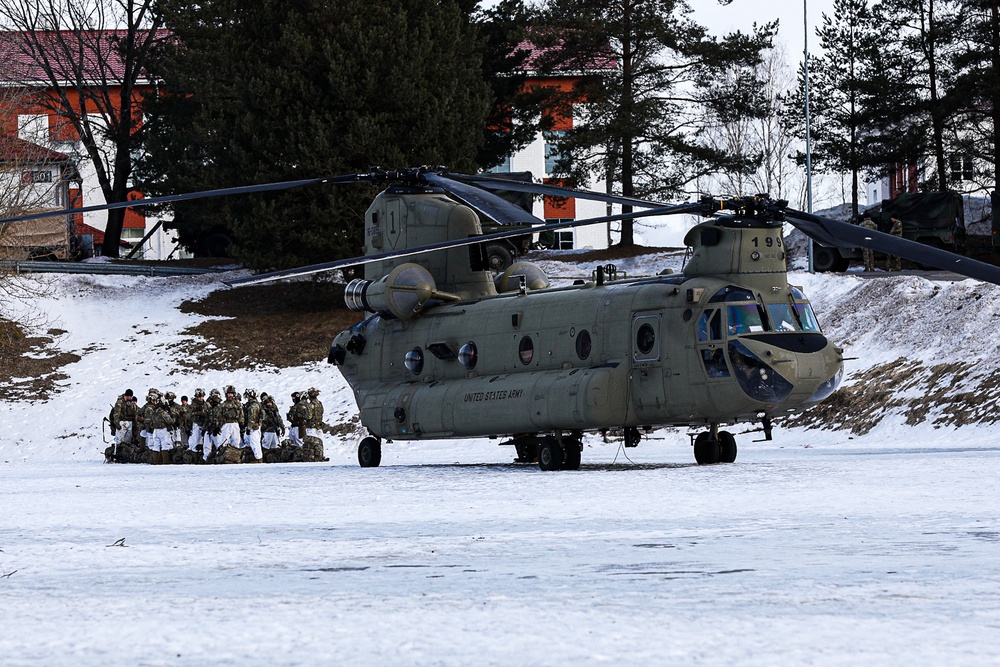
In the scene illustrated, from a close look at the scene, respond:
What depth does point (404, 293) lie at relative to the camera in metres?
23.9

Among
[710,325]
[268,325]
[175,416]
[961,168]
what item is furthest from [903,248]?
[961,168]

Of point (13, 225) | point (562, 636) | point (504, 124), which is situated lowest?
point (562, 636)

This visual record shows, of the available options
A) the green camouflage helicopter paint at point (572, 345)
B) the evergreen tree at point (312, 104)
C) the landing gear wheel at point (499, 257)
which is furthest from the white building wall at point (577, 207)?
the green camouflage helicopter paint at point (572, 345)

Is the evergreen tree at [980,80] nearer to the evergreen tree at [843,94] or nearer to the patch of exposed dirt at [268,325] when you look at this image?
the evergreen tree at [843,94]

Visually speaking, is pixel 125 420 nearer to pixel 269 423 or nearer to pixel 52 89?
pixel 269 423

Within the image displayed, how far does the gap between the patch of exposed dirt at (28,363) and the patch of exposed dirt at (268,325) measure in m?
3.86

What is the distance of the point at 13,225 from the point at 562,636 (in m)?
41.5

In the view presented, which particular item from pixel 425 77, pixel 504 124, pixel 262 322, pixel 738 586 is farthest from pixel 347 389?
pixel 738 586

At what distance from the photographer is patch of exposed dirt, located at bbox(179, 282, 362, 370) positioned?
42188 mm

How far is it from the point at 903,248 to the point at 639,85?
115 ft

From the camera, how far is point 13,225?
44.5 meters

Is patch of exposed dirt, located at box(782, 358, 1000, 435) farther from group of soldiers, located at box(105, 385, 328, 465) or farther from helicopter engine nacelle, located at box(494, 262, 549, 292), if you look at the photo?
group of soldiers, located at box(105, 385, 328, 465)

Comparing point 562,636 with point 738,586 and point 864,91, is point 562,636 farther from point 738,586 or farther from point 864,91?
point 864,91

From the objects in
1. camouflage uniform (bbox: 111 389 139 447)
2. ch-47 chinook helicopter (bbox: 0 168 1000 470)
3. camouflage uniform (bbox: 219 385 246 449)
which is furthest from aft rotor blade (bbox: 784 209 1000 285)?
camouflage uniform (bbox: 111 389 139 447)
